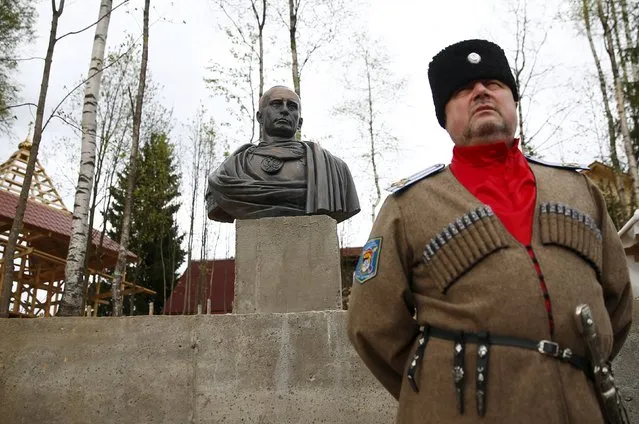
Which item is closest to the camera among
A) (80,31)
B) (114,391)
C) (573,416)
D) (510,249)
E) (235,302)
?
(573,416)

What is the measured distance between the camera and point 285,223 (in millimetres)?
4367

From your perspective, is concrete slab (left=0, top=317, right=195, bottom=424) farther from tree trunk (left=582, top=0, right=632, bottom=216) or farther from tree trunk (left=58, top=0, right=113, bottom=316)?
tree trunk (left=582, top=0, right=632, bottom=216)

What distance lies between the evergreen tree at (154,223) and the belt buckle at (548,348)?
2020 cm

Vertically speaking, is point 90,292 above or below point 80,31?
below

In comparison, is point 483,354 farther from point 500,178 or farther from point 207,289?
point 207,289

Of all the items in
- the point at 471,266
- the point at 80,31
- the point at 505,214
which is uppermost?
the point at 80,31

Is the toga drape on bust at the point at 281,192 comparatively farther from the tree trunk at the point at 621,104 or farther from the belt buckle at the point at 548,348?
the tree trunk at the point at 621,104

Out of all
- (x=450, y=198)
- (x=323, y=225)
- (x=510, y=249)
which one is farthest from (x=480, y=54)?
(x=323, y=225)

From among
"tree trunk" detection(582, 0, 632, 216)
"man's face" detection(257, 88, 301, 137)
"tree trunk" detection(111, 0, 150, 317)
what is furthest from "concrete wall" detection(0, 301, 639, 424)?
"tree trunk" detection(582, 0, 632, 216)

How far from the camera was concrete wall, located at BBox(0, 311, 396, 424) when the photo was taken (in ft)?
11.2

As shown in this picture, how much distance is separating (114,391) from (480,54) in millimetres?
2804

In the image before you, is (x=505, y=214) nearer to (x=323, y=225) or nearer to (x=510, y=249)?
(x=510, y=249)

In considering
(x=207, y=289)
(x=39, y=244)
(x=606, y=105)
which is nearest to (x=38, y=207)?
(x=39, y=244)

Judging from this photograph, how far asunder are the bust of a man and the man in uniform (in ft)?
8.56
